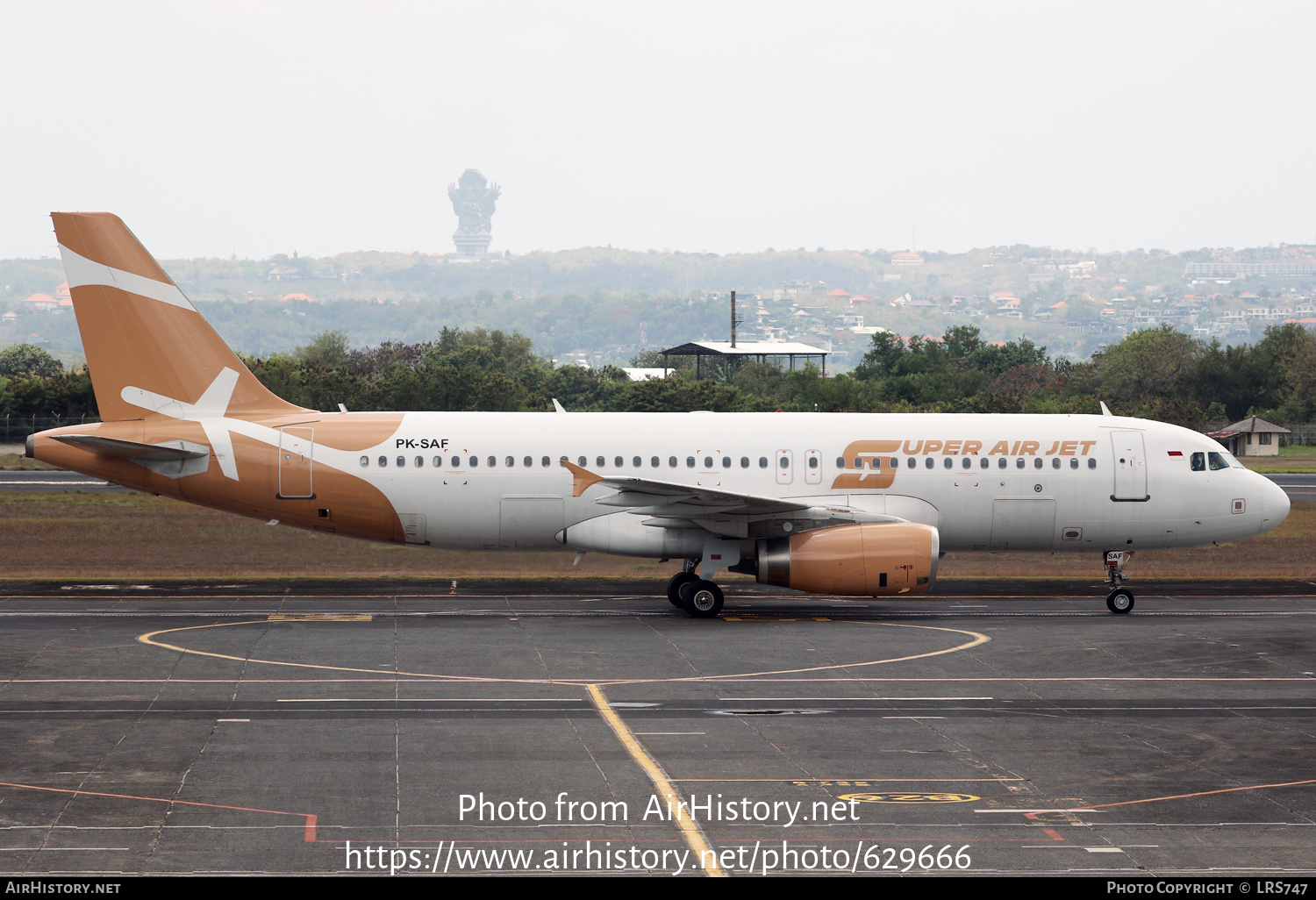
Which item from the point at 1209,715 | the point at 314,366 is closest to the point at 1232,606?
the point at 1209,715

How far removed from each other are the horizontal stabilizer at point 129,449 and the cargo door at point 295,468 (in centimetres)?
187

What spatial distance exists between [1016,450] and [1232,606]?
24.6 ft

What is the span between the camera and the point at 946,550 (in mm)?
33250

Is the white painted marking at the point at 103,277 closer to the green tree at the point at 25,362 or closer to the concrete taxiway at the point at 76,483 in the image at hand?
the concrete taxiway at the point at 76,483

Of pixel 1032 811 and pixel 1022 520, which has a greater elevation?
pixel 1022 520

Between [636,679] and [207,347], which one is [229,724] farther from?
[207,347]

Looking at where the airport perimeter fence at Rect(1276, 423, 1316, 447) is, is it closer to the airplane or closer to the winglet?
the airplane

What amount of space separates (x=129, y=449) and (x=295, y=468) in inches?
154

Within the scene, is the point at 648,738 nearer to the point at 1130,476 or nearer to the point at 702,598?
the point at 702,598

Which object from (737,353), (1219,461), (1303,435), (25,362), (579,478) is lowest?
(1303,435)

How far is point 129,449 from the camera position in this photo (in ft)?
100

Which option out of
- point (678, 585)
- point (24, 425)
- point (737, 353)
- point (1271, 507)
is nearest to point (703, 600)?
point (678, 585)

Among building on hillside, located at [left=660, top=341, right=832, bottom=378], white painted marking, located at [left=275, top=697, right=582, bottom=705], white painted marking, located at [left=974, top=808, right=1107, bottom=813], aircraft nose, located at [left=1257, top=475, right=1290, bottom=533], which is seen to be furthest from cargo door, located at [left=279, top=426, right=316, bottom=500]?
building on hillside, located at [left=660, top=341, right=832, bottom=378]

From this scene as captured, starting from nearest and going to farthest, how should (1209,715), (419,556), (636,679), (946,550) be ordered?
(1209,715) < (636,679) < (946,550) < (419,556)
